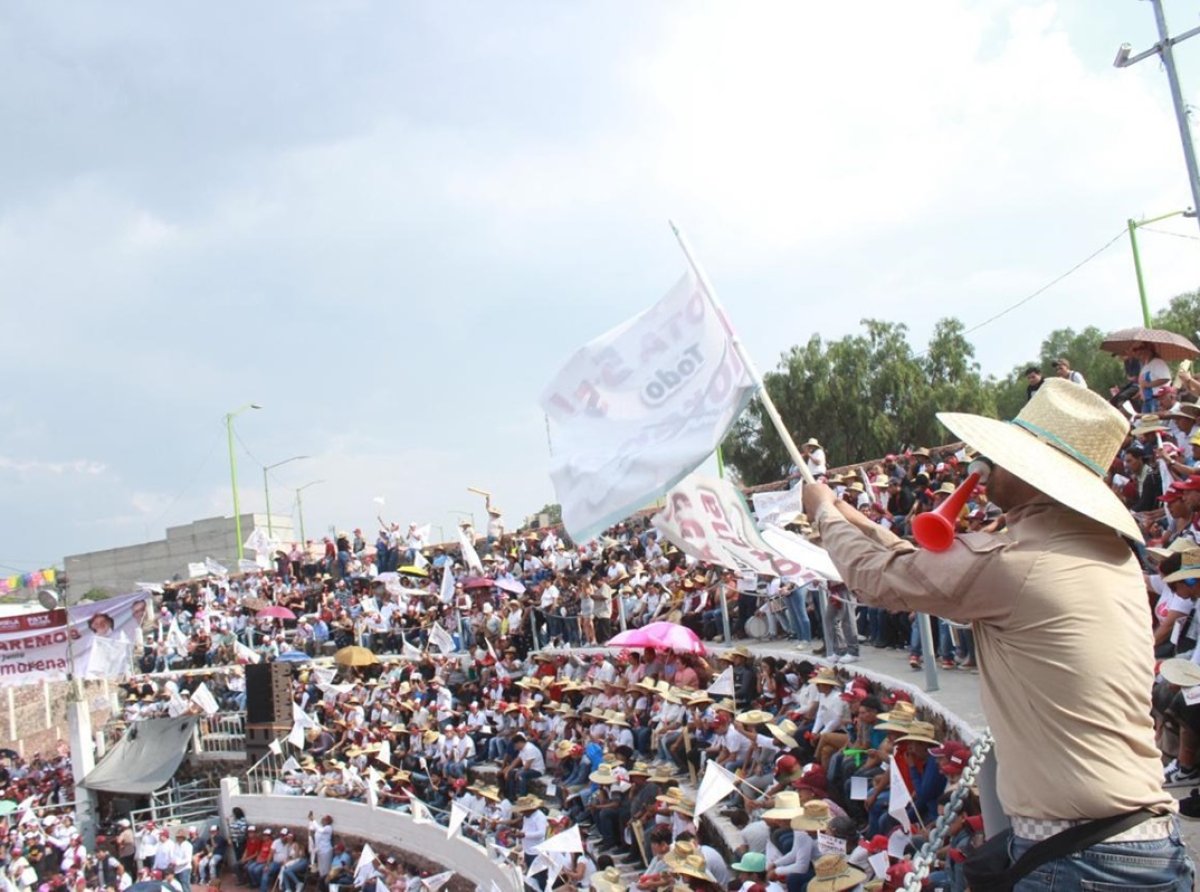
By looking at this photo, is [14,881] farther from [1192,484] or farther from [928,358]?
[928,358]

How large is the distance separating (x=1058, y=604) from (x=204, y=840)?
24.1 meters

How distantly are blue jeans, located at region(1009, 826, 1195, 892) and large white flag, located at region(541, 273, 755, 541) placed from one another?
2.30m

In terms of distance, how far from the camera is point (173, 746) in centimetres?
2573

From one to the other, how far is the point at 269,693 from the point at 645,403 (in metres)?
20.9

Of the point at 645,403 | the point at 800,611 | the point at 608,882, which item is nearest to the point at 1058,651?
the point at 645,403

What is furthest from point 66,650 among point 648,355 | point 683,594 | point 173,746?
point 648,355

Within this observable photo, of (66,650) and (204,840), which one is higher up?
(66,650)

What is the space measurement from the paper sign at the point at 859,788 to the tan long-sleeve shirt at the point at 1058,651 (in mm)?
6002

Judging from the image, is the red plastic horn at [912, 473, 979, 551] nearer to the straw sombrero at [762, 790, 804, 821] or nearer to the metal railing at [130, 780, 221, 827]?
the straw sombrero at [762, 790, 804, 821]

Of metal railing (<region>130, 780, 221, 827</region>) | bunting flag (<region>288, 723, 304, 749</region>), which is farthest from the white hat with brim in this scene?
metal railing (<region>130, 780, 221, 827</region>)

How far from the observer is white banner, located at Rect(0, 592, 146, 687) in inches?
940

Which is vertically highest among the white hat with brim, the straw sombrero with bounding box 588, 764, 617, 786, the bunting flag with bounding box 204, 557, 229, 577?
the bunting flag with bounding box 204, 557, 229, 577

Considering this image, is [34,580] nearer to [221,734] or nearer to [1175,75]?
[221,734]

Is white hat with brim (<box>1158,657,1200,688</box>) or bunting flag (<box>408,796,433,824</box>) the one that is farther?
bunting flag (<box>408,796,433,824</box>)
